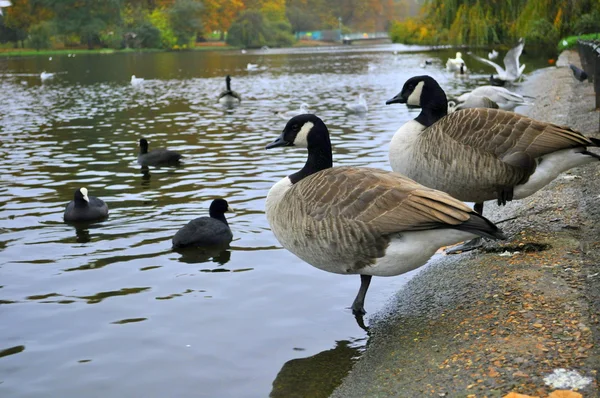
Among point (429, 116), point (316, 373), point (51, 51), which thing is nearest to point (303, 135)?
point (429, 116)

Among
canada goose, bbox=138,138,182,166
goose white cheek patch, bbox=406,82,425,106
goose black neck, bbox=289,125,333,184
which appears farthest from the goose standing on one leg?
canada goose, bbox=138,138,182,166

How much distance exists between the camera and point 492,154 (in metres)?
6.57

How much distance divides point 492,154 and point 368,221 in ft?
6.53

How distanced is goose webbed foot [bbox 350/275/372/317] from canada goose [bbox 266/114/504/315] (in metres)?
0.22

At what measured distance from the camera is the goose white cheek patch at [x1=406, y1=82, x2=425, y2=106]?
7574mm

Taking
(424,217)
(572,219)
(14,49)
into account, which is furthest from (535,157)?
(14,49)

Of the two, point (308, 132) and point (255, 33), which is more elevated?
point (255, 33)

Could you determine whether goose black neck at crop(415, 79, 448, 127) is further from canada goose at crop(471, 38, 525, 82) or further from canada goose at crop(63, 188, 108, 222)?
canada goose at crop(471, 38, 525, 82)

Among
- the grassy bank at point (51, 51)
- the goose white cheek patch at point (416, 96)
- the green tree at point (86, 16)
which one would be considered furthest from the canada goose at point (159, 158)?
the green tree at point (86, 16)

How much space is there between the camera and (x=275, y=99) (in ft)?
90.6

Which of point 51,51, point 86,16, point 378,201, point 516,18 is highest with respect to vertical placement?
point 86,16

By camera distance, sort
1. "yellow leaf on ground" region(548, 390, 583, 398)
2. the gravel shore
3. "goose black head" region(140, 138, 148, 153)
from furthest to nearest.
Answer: "goose black head" region(140, 138, 148, 153) → the gravel shore → "yellow leaf on ground" region(548, 390, 583, 398)

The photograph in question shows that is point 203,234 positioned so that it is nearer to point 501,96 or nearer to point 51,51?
point 501,96

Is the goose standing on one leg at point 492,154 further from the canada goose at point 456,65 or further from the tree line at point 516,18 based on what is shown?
the canada goose at point 456,65
